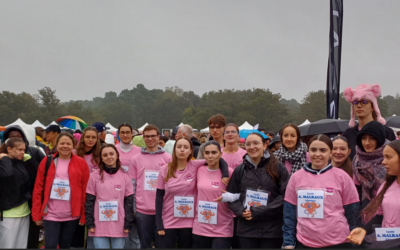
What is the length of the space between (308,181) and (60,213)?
3267 millimetres

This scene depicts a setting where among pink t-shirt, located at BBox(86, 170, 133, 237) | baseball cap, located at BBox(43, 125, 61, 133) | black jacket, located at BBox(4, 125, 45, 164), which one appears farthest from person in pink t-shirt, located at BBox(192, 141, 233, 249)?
baseball cap, located at BBox(43, 125, 61, 133)

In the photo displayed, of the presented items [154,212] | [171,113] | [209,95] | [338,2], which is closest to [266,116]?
[209,95]

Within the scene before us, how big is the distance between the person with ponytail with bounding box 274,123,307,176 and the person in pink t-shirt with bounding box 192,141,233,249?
71 cm

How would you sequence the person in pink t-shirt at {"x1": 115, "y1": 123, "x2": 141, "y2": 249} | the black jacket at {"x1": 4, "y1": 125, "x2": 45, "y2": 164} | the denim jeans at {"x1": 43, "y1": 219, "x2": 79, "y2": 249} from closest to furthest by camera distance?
the denim jeans at {"x1": 43, "y1": 219, "x2": 79, "y2": 249}, the black jacket at {"x1": 4, "y1": 125, "x2": 45, "y2": 164}, the person in pink t-shirt at {"x1": 115, "y1": 123, "x2": 141, "y2": 249}

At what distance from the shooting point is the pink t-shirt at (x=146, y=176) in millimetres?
5398

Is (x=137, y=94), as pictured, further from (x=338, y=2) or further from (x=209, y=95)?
(x=338, y=2)

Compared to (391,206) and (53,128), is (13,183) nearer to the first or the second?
(53,128)

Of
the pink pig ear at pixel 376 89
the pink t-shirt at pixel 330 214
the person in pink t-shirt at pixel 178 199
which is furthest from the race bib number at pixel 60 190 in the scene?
the pink pig ear at pixel 376 89

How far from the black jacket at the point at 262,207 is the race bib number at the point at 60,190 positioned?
228 cm

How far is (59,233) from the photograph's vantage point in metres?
5.27

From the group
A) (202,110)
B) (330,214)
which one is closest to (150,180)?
(330,214)

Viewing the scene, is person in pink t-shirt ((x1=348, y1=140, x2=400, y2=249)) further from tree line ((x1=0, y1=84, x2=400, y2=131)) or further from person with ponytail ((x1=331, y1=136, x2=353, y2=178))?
tree line ((x1=0, y1=84, x2=400, y2=131))

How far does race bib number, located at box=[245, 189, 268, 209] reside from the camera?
4.21m

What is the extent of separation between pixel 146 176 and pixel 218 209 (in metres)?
1.34
